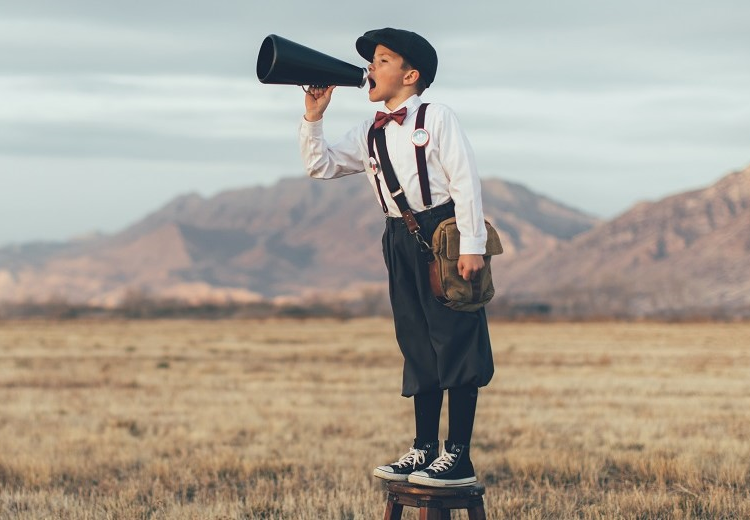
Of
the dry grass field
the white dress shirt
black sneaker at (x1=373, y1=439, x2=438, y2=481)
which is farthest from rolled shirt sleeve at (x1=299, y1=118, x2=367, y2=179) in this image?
the dry grass field

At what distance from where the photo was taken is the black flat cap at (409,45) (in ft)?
18.2

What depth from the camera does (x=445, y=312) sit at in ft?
17.8

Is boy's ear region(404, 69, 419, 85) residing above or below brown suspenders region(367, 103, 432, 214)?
above

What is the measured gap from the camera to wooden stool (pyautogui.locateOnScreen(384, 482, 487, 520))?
541 cm

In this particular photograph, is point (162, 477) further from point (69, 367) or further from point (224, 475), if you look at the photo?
point (69, 367)

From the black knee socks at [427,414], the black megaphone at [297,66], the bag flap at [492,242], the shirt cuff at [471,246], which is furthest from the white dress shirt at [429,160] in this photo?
the black knee socks at [427,414]

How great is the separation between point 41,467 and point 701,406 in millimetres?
10493

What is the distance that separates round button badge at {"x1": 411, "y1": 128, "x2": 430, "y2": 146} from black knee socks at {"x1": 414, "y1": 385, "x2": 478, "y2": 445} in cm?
121

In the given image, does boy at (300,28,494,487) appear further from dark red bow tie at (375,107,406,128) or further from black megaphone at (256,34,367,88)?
black megaphone at (256,34,367,88)

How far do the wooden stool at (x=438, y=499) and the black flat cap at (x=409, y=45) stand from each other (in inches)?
80.2

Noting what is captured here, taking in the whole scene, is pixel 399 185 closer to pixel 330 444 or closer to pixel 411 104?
pixel 411 104

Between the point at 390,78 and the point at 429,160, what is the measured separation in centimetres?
48

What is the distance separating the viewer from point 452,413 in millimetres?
5637

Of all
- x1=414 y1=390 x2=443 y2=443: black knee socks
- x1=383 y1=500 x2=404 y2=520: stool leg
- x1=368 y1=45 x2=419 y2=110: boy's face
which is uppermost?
x1=368 y1=45 x2=419 y2=110: boy's face
